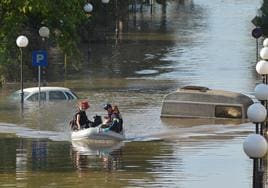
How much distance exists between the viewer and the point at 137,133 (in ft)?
89.2

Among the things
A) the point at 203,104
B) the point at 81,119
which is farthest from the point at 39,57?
the point at 81,119

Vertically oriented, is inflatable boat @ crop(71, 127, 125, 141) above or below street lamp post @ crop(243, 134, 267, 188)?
below

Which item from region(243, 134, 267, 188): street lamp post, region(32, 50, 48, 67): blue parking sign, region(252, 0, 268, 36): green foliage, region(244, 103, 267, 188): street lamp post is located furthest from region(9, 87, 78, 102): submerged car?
region(252, 0, 268, 36): green foliage

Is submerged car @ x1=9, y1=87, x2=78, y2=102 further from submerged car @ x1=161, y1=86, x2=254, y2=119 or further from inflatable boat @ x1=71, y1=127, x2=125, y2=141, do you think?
inflatable boat @ x1=71, y1=127, x2=125, y2=141

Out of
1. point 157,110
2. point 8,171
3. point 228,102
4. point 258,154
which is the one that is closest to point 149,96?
point 157,110

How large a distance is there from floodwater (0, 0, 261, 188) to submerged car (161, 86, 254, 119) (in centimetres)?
65

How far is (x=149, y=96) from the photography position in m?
37.2

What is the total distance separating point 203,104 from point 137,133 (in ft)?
14.8

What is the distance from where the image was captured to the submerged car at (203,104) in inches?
1216

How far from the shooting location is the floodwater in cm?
1994

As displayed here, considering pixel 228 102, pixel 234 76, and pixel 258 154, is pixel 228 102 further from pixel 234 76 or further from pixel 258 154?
pixel 258 154

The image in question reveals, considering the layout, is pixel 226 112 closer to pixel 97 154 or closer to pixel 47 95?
pixel 47 95

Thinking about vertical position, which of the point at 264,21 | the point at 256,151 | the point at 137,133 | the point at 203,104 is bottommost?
the point at 137,133

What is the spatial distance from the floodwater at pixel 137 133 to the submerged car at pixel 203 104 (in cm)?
65
